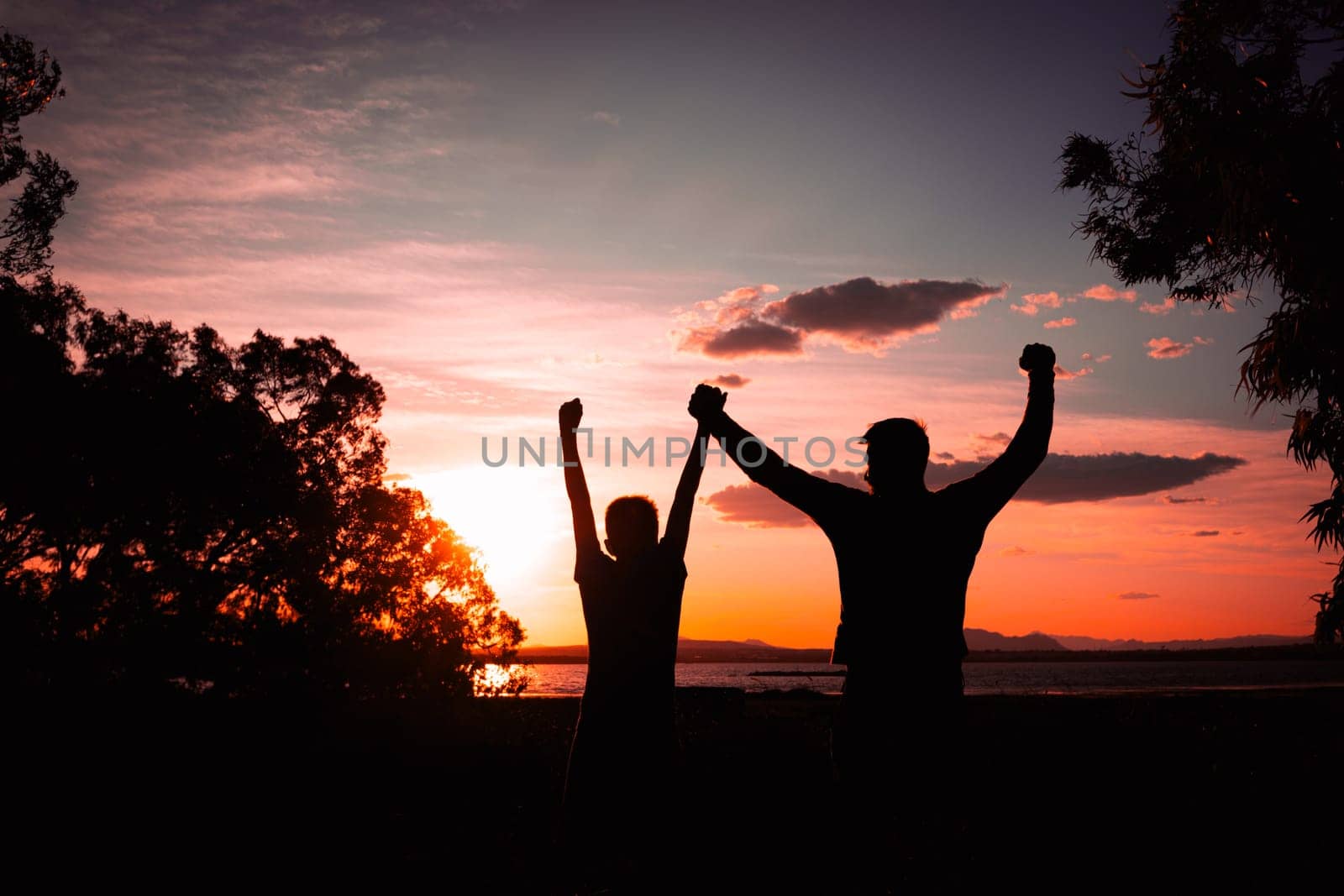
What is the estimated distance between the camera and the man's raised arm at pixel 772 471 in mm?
3031

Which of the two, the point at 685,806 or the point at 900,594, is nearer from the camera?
the point at 900,594

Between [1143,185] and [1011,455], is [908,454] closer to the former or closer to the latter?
[1011,455]

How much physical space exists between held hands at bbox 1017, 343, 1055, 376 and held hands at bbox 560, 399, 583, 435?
2.15 meters

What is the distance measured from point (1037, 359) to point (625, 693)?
88.7 inches

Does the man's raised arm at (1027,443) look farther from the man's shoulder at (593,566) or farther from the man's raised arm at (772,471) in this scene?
the man's shoulder at (593,566)

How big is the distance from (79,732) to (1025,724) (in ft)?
53.4

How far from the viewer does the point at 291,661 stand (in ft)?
84.5

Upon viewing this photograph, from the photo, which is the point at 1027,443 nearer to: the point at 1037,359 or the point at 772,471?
the point at 1037,359

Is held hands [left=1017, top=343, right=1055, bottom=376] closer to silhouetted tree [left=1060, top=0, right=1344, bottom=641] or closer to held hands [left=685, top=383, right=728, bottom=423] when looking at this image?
held hands [left=685, top=383, right=728, bottom=423]

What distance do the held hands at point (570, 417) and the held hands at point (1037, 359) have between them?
2.15m

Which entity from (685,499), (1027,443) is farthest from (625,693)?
(1027,443)

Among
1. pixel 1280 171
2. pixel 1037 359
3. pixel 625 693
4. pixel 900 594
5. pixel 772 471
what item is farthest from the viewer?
pixel 1280 171

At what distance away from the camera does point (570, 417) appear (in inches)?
178

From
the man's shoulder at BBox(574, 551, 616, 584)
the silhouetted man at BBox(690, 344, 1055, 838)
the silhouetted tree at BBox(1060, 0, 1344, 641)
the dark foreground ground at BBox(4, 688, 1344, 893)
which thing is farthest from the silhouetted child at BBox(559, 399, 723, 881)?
the silhouetted tree at BBox(1060, 0, 1344, 641)
